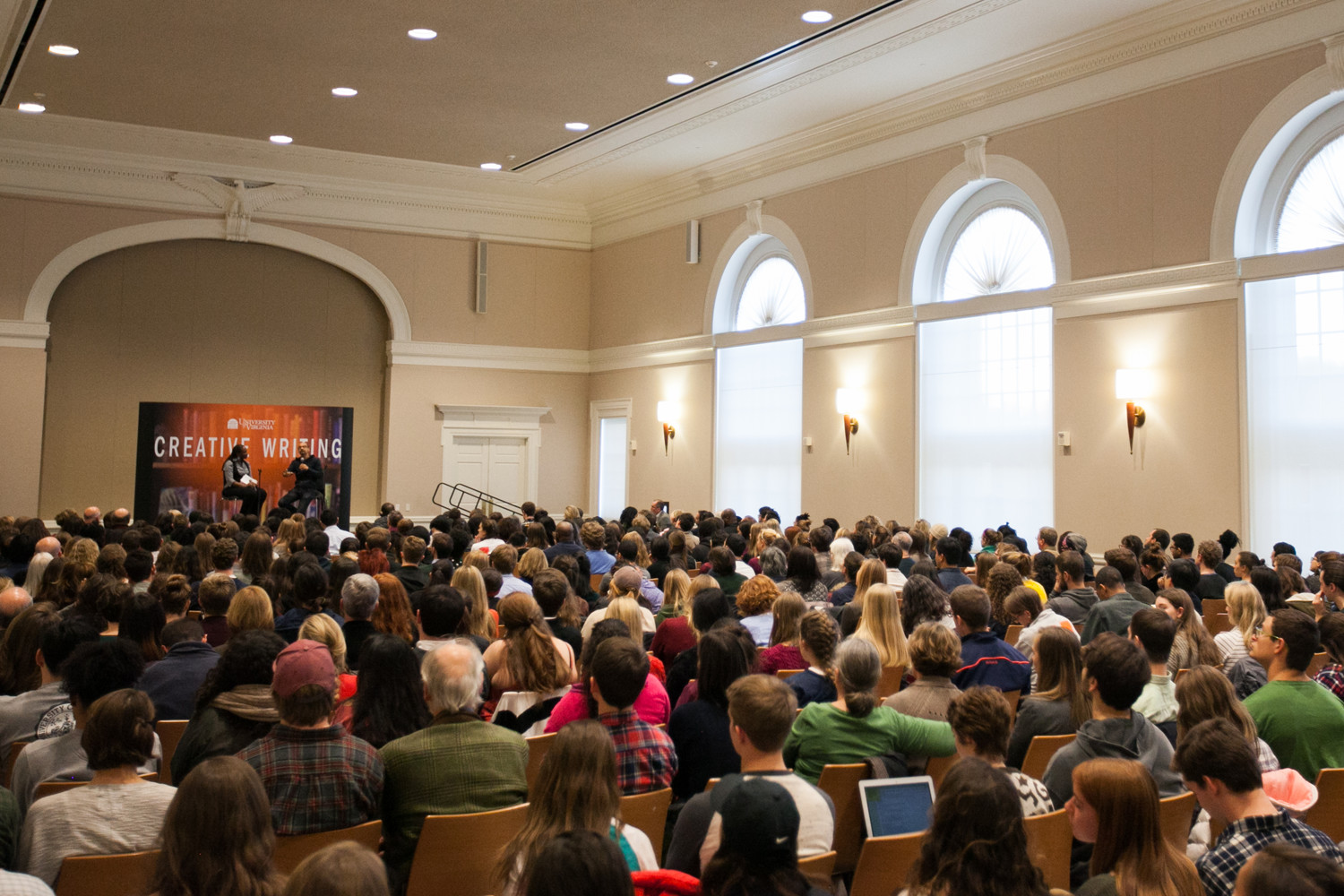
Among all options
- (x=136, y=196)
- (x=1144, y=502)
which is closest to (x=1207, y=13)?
(x=1144, y=502)

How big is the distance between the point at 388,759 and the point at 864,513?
1096cm

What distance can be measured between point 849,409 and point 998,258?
2.61 metres

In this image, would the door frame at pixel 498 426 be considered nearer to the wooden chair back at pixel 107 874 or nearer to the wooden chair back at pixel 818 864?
the wooden chair back at pixel 107 874

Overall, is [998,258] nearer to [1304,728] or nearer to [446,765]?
[1304,728]

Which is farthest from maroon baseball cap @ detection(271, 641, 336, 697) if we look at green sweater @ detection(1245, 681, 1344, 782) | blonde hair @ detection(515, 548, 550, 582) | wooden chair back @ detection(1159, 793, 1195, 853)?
blonde hair @ detection(515, 548, 550, 582)

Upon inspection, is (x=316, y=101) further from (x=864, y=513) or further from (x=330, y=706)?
(x=330, y=706)

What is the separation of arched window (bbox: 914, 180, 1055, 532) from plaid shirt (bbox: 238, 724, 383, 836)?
9764 mm

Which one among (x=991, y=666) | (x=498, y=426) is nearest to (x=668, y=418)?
(x=498, y=426)

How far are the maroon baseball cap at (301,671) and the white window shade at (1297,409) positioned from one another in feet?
29.6

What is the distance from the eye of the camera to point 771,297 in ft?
52.4

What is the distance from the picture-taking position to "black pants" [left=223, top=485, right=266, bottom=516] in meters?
14.8

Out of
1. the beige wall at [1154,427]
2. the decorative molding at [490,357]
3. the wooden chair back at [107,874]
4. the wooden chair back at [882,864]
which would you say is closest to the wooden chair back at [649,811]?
the wooden chair back at [882,864]

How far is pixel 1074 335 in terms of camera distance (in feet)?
37.4

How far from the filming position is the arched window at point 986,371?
12.1 meters
